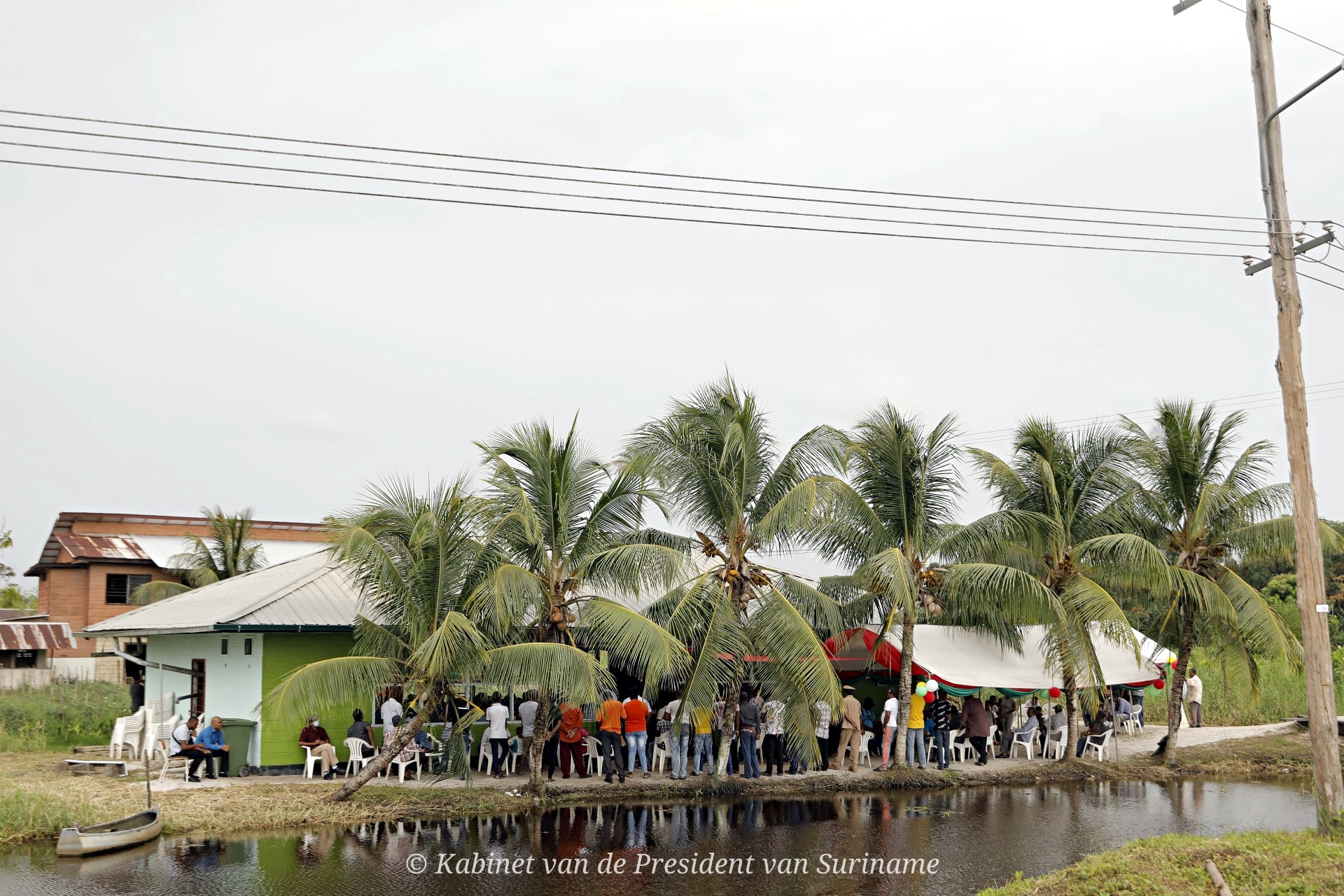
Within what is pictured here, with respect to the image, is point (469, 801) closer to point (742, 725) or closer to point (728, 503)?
point (742, 725)

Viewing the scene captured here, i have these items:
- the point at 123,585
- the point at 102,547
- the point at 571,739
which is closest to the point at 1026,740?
the point at 571,739

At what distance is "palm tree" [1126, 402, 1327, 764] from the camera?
19516mm

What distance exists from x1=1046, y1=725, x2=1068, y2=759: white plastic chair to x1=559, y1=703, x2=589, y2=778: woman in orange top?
30.8ft

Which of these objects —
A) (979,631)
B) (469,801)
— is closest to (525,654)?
(469,801)

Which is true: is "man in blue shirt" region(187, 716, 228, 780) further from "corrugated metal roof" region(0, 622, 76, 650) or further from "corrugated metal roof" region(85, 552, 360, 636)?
"corrugated metal roof" region(0, 622, 76, 650)

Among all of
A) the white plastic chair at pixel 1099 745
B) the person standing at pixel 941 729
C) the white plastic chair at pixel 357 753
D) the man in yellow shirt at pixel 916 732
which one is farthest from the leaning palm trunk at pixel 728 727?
the white plastic chair at pixel 1099 745

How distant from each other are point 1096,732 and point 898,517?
6724 millimetres

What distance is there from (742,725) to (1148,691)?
58.6ft

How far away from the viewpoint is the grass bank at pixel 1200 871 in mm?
8883

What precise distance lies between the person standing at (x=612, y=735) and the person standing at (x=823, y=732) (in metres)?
3.16

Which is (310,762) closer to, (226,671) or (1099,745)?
(226,671)

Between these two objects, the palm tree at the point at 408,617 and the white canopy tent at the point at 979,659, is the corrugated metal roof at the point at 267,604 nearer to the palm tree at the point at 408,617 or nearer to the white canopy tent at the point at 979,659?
the palm tree at the point at 408,617

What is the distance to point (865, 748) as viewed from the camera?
65.8 ft

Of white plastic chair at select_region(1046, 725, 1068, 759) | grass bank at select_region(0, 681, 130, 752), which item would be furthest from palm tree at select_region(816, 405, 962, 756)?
grass bank at select_region(0, 681, 130, 752)
